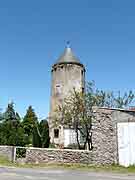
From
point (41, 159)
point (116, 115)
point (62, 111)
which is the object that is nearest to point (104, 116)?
point (116, 115)

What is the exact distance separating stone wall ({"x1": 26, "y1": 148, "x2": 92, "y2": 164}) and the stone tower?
17369 mm

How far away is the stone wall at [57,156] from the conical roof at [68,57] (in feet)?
72.3

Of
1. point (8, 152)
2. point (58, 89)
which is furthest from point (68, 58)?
point (8, 152)

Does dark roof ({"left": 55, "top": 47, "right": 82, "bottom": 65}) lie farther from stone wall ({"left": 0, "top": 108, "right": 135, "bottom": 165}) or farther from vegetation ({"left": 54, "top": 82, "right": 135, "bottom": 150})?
stone wall ({"left": 0, "top": 108, "right": 135, "bottom": 165})

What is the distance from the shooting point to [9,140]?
80.6 feet

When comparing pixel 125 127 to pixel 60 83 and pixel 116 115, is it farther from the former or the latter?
pixel 60 83

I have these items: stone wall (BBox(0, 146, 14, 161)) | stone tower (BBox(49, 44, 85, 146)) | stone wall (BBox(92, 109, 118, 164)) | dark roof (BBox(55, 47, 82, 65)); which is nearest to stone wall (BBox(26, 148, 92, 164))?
stone wall (BBox(92, 109, 118, 164))

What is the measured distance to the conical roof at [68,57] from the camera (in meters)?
36.9

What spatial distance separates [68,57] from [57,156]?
77.3ft

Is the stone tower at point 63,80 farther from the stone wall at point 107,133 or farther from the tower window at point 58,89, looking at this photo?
the stone wall at point 107,133

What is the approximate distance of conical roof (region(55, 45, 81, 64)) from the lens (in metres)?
36.9

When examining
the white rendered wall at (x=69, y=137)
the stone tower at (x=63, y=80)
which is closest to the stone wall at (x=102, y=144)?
the white rendered wall at (x=69, y=137)

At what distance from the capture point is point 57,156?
611 inches

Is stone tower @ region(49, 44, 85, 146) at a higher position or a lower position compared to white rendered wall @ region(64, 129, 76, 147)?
higher
